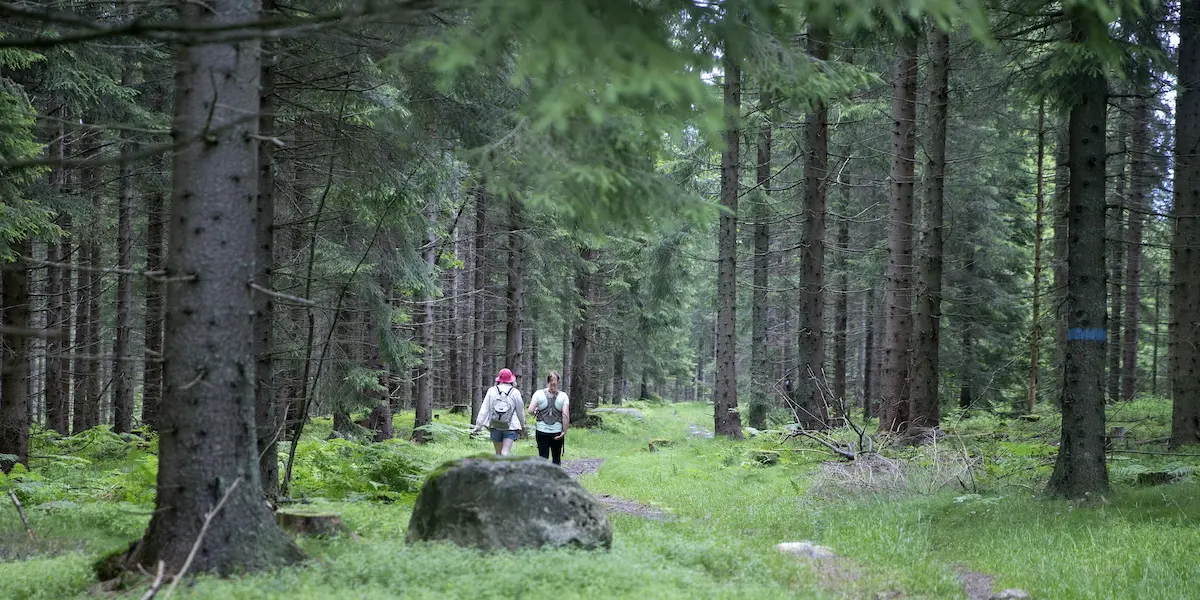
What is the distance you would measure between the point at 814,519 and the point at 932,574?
273 cm

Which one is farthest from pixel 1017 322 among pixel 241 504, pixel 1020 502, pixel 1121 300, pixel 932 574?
pixel 241 504

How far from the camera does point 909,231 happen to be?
1405 cm

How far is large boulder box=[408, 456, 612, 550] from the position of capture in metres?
6.70

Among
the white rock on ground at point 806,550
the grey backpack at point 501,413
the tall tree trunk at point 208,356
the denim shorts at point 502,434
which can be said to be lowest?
the white rock on ground at point 806,550

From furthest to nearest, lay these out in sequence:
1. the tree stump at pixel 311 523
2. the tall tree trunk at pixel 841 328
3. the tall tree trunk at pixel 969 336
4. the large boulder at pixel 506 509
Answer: the tall tree trunk at pixel 969 336
the tall tree trunk at pixel 841 328
the tree stump at pixel 311 523
the large boulder at pixel 506 509

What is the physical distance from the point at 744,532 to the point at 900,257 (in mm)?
7018

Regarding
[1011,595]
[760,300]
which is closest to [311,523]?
[1011,595]

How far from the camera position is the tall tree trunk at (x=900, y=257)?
45.8 feet

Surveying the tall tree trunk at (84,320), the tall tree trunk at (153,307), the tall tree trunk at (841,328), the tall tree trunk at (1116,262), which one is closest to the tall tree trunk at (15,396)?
the tall tree trunk at (84,320)

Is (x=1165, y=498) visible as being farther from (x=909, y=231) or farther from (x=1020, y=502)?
(x=909, y=231)

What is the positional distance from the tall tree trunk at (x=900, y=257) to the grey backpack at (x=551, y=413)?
Result: 5667 mm

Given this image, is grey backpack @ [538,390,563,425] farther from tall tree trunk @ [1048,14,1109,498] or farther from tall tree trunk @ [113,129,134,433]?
tall tree trunk @ [113,129,134,433]

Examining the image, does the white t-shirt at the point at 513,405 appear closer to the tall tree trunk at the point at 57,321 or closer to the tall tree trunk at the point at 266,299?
the tall tree trunk at the point at 266,299

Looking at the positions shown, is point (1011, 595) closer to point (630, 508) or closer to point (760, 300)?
point (630, 508)
